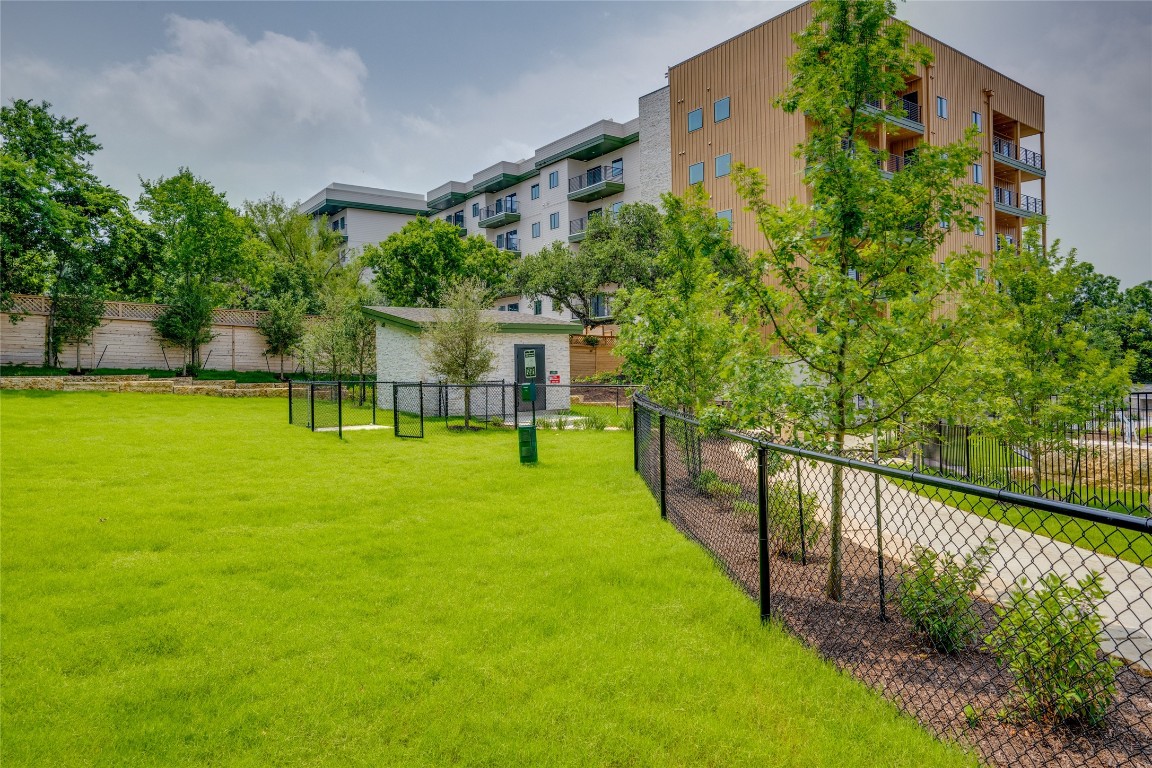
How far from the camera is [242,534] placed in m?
6.71

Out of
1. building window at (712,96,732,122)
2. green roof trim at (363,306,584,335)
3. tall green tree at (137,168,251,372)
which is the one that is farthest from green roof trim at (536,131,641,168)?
tall green tree at (137,168,251,372)

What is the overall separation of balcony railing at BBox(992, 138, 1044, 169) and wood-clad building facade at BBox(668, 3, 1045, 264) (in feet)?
0.28

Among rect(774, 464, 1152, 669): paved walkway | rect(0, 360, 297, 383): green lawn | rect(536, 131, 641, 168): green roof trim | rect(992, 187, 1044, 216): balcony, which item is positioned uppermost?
rect(536, 131, 641, 168): green roof trim

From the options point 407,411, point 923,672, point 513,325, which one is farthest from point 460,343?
point 923,672

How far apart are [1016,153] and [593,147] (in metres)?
26.4

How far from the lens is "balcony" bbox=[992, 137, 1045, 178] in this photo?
3525 centimetres

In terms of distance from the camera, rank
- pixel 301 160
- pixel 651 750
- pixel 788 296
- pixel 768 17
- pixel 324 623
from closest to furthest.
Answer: pixel 651 750 < pixel 324 623 < pixel 788 296 < pixel 301 160 < pixel 768 17

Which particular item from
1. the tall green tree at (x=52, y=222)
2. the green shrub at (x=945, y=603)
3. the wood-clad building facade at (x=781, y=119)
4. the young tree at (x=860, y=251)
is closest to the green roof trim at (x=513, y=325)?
the wood-clad building facade at (x=781, y=119)

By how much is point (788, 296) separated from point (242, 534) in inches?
248

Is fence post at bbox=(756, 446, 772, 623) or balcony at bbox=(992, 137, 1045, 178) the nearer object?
fence post at bbox=(756, 446, 772, 623)

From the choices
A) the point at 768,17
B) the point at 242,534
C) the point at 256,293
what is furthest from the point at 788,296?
the point at 256,293

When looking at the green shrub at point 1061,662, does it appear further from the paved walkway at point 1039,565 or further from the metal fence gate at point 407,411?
the metal fence gate at point 407,411

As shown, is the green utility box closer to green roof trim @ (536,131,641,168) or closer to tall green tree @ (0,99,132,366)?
tall green tree @ (0,99,132,366)

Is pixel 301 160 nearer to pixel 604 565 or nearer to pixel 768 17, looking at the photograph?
pixel 768 17
